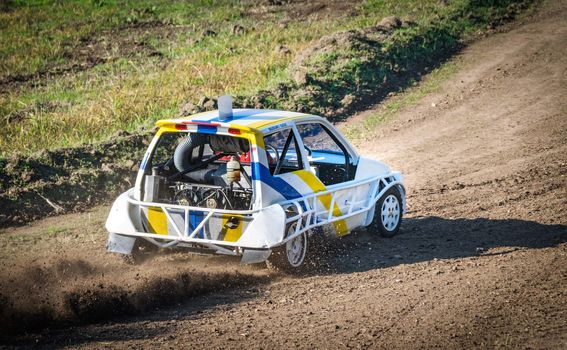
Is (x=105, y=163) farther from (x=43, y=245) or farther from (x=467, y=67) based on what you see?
(x=467, y=67)

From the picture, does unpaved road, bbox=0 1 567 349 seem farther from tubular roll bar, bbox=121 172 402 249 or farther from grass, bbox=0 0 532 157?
grass, bbox=0 0 532 157

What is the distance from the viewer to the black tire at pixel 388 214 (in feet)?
33.6

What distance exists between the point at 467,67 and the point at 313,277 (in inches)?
489

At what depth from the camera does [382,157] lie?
14.4m

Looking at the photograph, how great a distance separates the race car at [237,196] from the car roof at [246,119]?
1 cm

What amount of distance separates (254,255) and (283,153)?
124cm

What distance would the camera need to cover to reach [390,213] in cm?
1045

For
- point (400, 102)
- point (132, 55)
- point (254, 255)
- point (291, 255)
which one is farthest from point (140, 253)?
point (132, 55)

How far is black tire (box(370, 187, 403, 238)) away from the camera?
10.2 meters

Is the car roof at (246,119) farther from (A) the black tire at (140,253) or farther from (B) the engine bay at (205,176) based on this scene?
(A) the black tire at (140,253)

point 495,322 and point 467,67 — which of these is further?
point 467,67

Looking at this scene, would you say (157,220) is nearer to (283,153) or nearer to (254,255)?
(254,255)

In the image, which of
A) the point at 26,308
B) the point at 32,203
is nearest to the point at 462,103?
the point at 32,203

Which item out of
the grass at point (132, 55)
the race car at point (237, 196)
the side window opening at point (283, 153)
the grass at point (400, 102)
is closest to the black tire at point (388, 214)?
the race car at point (237, 196)
